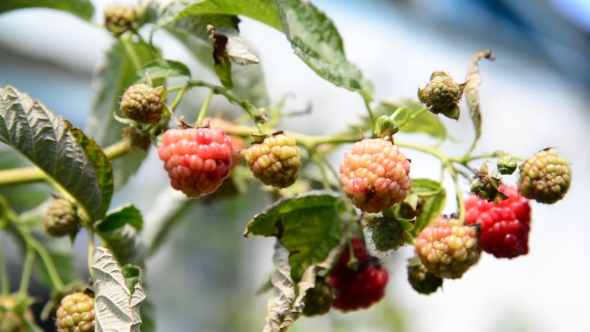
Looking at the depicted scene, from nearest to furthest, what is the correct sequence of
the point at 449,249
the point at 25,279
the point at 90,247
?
the point at 449,249, the point at 90,247, the point at 25,279

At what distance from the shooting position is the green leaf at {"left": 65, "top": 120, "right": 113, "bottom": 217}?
1.24 meters

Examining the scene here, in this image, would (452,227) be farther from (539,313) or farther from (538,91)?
(538,91)

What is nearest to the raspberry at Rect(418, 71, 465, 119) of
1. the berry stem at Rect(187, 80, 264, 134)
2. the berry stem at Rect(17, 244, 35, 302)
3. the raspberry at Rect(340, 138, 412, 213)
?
the raspberry at Rect(340, 138, 412, 213)

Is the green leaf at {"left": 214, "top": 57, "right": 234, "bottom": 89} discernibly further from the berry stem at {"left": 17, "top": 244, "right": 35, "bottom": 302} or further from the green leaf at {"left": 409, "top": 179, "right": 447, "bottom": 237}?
the berry stem at {"left": 17, "top": 244, "right": 35, "bottom": 302}

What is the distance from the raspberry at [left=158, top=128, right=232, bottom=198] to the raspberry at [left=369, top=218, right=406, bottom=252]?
0.99 ft

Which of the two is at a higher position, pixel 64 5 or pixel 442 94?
pixel 442 94

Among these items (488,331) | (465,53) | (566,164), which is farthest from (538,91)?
(566,164)

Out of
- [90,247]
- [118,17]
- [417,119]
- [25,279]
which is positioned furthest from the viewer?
[25,279]

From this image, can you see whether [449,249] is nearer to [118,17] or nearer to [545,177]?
[545,177]

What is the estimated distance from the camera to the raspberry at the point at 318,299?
4.24 feet

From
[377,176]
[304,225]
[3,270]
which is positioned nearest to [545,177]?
[377,176]

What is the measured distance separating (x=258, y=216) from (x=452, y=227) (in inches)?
14.2

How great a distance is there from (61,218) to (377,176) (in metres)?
0.68

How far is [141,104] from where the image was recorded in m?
1.19
